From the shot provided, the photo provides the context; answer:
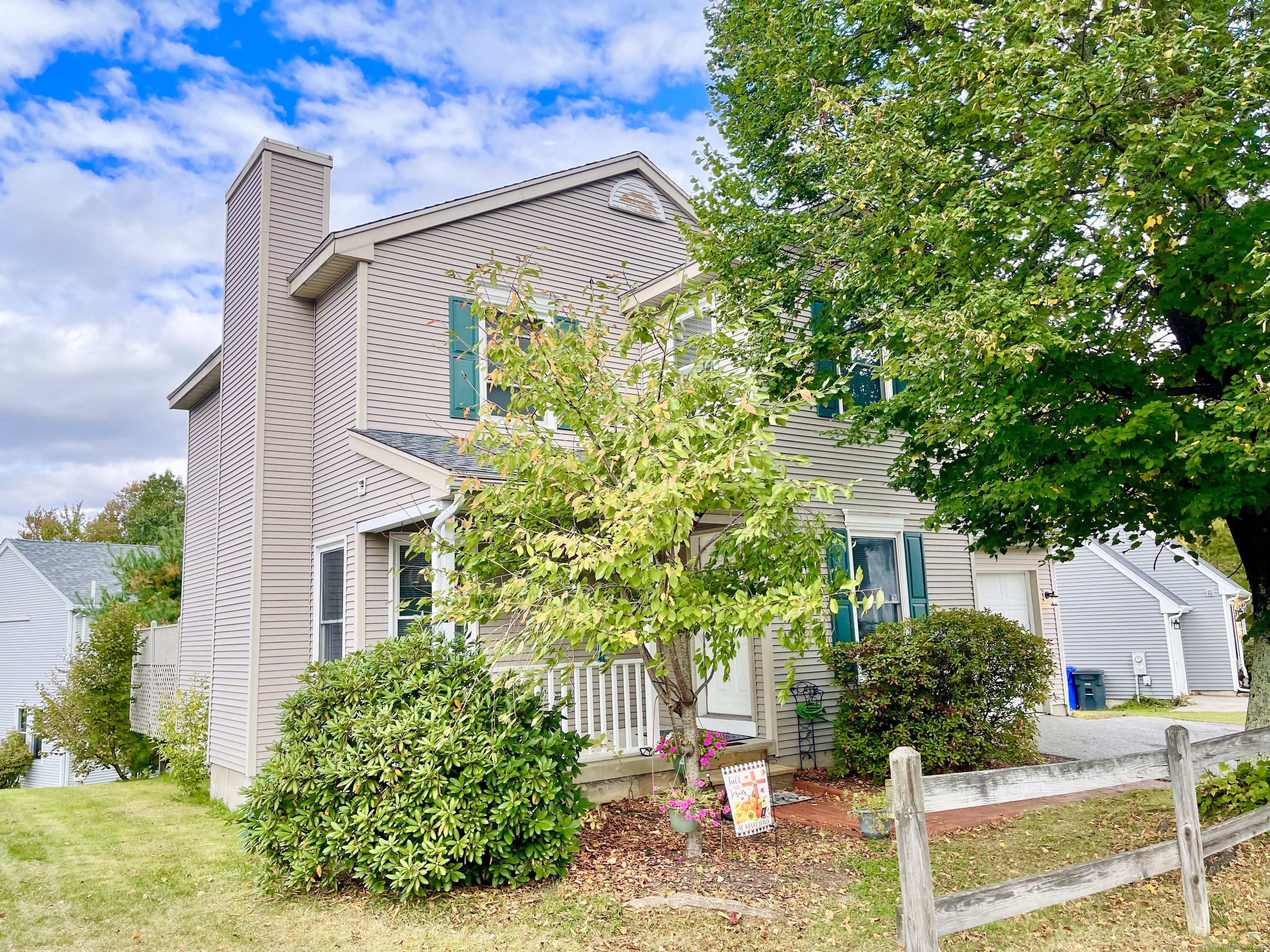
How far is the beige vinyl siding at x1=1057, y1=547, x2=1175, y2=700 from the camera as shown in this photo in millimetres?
23641

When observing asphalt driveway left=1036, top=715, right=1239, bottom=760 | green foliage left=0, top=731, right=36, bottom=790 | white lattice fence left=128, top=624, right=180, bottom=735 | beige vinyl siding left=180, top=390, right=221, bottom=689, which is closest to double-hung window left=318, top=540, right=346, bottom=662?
beige vinyl siding left=180, top=390, right=221, bottom=689

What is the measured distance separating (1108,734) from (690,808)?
10.3m

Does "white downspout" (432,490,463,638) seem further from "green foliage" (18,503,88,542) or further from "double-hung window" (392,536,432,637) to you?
"green foliage" (18,503,88,542)

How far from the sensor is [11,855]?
812cm

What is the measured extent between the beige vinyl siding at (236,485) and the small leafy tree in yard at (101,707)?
457 cm

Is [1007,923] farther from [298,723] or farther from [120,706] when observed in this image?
[120,706]

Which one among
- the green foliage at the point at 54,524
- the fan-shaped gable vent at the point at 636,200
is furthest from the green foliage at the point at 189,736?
the green foliage at the point at 54,524

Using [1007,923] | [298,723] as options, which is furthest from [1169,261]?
[298,723]

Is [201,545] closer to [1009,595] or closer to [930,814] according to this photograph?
[930,814]

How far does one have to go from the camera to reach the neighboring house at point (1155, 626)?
77.3ft

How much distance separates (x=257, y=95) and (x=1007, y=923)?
15231mm

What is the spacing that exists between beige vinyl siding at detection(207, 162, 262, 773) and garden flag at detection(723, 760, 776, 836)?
6263mm

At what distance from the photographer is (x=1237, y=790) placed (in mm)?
6941

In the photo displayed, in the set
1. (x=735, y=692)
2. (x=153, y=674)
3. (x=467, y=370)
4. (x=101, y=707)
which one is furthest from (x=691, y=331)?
(x=101, y=707)
